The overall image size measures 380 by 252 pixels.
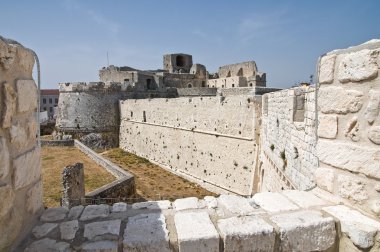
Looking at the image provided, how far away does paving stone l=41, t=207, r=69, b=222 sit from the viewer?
2.26m

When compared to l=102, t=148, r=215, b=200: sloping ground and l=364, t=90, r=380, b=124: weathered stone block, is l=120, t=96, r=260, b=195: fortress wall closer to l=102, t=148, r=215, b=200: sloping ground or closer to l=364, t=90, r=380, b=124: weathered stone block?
l=102, t=148, r=215, b=200: sloping ground

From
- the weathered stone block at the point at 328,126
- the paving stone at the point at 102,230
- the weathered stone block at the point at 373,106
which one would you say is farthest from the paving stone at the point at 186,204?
the weathered stone block at the point at 373,106

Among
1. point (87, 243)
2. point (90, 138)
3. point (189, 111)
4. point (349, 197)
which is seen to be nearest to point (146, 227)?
point (87, 243)

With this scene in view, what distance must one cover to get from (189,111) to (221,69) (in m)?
19.5

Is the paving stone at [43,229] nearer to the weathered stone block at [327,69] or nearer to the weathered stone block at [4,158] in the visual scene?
the weathered stone block at [4,158]

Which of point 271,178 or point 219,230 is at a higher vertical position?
point 219,230

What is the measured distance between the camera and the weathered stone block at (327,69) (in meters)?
2.44

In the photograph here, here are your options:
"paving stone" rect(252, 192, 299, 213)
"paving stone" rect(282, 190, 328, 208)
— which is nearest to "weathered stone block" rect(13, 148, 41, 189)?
"paving stone" rect(252, 192, 299, 213)

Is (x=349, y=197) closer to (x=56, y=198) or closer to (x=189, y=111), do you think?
(x=56, y=198)

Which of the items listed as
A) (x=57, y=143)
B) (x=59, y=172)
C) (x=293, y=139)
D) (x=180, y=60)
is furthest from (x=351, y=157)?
(x=180, y=60)

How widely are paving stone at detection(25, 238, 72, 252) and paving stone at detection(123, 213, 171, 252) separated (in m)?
0.40

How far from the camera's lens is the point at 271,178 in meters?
7.85

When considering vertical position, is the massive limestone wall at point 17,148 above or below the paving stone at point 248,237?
above

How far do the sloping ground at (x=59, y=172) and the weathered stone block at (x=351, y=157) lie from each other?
8.68 meters
